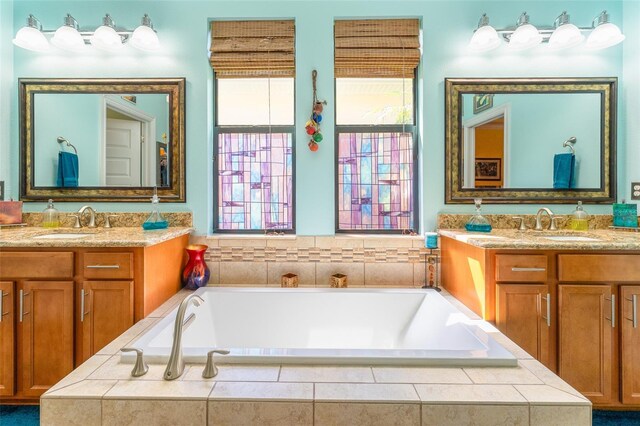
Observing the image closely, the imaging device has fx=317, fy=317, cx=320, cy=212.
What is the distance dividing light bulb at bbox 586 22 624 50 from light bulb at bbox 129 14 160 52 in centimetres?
292

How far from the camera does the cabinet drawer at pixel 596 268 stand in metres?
1.61

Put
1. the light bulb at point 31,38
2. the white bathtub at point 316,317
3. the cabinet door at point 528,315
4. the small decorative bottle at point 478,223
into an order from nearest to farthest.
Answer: the cabinet door at point 528,315, the white bathtub at point 316,317, the small decorative bottle at point 478,223, the light bulb at point 31,38

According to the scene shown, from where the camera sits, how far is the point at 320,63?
7.20 ft

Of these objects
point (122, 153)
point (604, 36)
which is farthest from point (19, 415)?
point (604, 36)

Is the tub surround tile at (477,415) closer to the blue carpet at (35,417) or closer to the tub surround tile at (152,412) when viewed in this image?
the tub surround tile at (152,412)

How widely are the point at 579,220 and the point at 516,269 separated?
3.03ft

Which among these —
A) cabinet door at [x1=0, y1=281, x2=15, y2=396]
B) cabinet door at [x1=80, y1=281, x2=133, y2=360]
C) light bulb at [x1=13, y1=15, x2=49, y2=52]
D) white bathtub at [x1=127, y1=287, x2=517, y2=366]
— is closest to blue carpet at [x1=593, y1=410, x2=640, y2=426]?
white bathtub at [x1=127, y1=287, x2=517, y2=366]

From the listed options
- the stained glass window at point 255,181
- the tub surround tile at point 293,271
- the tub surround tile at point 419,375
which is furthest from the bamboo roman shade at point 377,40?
the tub surround tile at point 419,375

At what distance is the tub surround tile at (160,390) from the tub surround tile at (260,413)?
0.21 feet

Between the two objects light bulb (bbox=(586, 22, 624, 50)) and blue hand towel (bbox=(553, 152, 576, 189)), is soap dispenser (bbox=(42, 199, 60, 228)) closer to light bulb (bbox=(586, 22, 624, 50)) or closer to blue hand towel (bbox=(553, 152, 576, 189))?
blue hand towel (bbox=(553, 152, 576, 189))

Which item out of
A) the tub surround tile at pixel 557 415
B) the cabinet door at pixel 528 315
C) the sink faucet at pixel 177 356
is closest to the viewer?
the tub surround tile at pixel 557 415

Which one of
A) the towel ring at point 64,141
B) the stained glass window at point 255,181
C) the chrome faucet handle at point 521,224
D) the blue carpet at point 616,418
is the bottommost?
the blue carpet at point 616,418

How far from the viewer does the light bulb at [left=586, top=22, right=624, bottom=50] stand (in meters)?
2.04

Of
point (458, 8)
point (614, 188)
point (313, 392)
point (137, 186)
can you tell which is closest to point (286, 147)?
point (137, 186)
